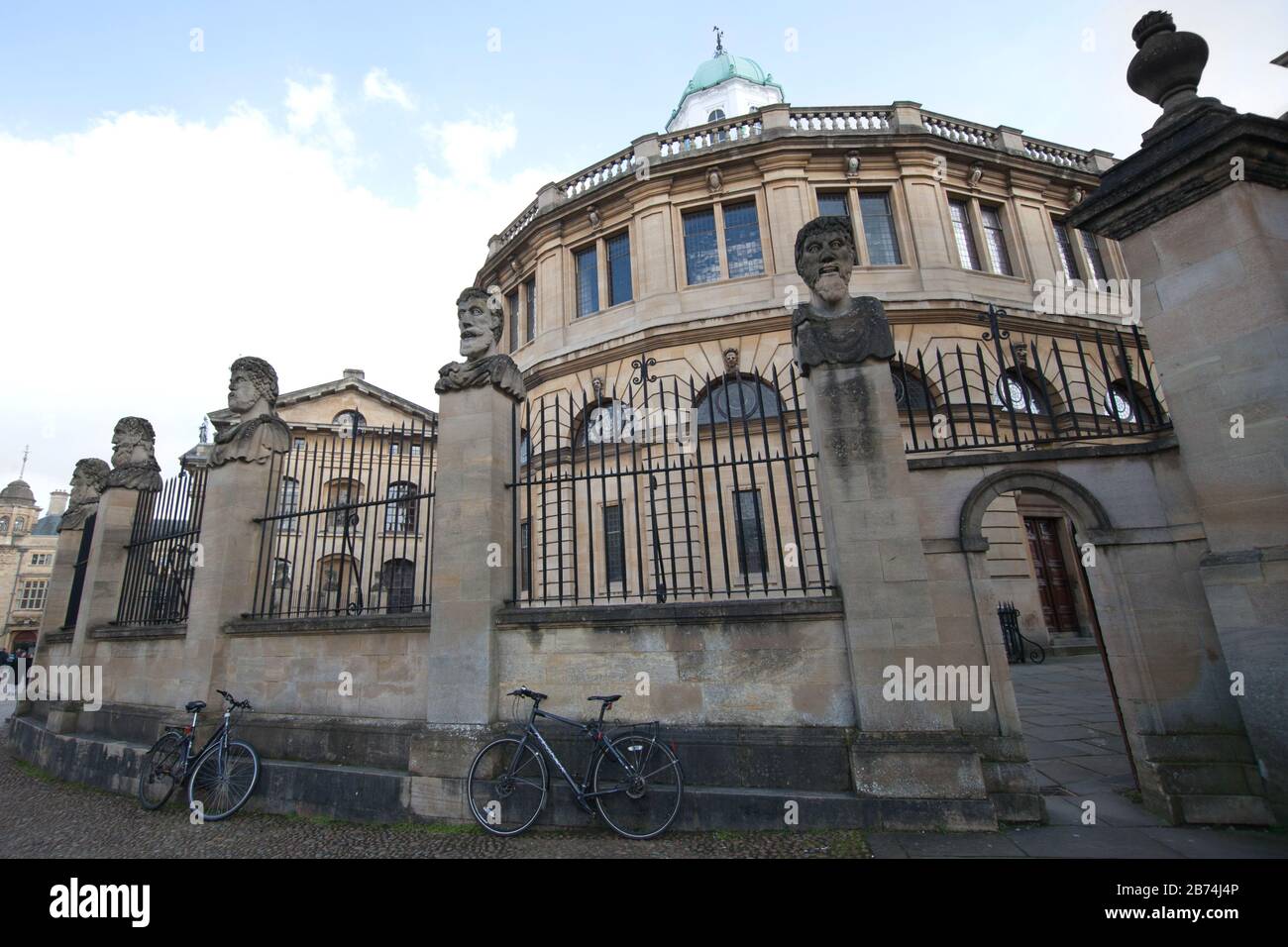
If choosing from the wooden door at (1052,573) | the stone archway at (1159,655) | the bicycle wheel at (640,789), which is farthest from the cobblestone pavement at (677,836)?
the wooden door at (1052,573)

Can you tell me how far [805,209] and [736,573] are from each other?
37.7 feet

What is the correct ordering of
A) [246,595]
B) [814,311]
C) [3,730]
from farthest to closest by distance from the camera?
[3,730] → [246,595] → [814,311]

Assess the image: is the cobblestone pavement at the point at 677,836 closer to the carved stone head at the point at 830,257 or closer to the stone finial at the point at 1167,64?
the carved stone head at the point at 830,257

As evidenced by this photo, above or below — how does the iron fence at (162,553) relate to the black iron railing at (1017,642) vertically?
above

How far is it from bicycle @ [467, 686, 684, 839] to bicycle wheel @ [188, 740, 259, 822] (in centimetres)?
286

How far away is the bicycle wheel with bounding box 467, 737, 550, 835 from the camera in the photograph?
518 centimetres

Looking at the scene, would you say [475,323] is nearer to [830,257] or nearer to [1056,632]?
[830,257]

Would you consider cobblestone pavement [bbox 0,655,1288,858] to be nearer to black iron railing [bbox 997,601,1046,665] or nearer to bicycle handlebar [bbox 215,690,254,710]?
bicycle handlebar [bbox 215,690,254,710]

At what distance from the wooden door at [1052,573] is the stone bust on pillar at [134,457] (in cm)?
2137

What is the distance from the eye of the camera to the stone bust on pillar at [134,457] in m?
10.1

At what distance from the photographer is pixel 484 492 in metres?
6.23
